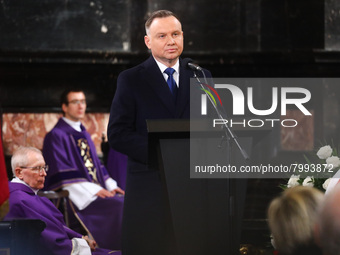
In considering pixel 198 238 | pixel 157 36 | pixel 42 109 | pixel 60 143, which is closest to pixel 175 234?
pixel 198 238

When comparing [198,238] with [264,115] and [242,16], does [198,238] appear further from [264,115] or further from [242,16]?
[242,16]

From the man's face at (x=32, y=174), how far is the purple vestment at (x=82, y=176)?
89.6 inches

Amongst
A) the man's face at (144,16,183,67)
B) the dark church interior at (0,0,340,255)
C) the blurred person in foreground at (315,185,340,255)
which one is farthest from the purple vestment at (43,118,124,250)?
the blurred person in foreground at (315,185,340,255)

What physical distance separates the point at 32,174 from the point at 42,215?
33 centimetres

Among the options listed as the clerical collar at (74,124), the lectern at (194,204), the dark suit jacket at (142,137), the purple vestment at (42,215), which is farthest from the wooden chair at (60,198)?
the lectern at (194,204)

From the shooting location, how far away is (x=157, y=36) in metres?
4.03

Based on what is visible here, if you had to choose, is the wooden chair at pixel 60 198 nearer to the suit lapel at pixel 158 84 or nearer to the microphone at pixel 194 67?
the suit lapel at pixel 158 84

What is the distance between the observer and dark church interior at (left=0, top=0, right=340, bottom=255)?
387 inches

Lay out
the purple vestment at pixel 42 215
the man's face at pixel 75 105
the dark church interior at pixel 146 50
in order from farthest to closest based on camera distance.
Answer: the dark church interior at pixel 146 50
the man's face at pixel 75 105
the purple vestment at pixel 42 215

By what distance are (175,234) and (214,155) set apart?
17.6 inches

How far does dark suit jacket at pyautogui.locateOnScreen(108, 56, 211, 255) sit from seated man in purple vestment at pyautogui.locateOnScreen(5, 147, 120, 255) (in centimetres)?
136

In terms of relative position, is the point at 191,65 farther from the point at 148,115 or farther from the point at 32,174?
the point at 32,174

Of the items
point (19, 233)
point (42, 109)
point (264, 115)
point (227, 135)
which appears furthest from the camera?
point (42, 109)

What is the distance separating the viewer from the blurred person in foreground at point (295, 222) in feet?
7.65
